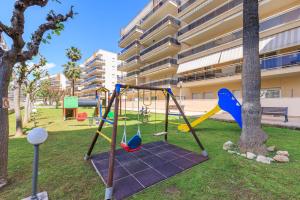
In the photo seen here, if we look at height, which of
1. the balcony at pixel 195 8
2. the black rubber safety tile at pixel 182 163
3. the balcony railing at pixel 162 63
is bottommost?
the black rubber safety tile at pixel 182 163

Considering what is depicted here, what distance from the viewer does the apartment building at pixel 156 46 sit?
25.1 metres

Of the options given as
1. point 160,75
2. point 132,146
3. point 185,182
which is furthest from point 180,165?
point 160,75

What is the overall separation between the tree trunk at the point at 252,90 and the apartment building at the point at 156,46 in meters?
20.0

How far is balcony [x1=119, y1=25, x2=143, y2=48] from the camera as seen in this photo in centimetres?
3312

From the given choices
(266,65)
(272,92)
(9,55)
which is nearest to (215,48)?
(266,65)

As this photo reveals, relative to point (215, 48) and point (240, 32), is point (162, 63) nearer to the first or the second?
point (215, 48)

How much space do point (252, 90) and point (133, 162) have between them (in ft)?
14.5

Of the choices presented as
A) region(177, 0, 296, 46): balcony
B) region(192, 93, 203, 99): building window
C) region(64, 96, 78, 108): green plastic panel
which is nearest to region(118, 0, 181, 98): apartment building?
region(177, 0, 296, 46): balcony

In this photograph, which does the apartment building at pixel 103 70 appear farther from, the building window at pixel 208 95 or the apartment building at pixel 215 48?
the building window at pixel 208 95

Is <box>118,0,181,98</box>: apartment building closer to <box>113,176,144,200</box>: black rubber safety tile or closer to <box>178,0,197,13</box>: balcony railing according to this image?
<box>178,0,197,13</box>: balcony railing

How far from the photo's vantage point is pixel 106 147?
18.0 feet

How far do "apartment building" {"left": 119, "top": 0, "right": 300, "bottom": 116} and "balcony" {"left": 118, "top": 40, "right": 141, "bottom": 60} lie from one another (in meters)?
0.25

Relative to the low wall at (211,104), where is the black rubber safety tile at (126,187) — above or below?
below

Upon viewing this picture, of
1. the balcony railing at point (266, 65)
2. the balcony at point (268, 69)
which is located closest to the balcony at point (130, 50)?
the balcony railing at point (266, 65)
